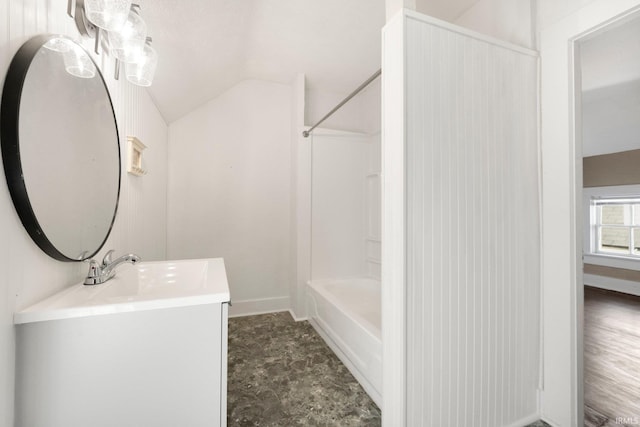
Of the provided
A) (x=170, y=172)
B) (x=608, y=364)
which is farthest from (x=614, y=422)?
(x=170, y=172)

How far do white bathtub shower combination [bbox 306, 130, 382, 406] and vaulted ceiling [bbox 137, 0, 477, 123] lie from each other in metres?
0.79

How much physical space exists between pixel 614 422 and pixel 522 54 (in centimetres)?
215

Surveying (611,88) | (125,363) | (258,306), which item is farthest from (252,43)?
(611,88)

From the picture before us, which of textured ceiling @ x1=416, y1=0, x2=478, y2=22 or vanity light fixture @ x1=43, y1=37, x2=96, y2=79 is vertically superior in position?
textured ceiling @ x1=416, y1=0, x2=478, y2=22

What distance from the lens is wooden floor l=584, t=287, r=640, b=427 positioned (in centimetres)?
154

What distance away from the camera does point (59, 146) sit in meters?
0.99

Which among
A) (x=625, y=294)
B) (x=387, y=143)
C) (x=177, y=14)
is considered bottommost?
(x=625, y=294)

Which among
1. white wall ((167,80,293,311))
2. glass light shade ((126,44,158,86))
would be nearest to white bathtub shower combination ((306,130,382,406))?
white wall ((167,80,293,311))

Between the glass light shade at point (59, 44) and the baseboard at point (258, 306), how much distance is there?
2601 mm

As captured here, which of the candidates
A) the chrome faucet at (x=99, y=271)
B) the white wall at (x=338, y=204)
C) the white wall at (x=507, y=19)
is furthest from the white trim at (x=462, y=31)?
the white wall at (x=338, y=204)

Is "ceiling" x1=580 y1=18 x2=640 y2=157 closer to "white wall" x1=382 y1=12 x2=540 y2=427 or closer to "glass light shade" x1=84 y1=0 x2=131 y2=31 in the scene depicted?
"white wall" x1=382 y1=12 x2=540 y2=427

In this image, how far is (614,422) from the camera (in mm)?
1479

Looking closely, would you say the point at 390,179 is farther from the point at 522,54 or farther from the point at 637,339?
the point at 637,339

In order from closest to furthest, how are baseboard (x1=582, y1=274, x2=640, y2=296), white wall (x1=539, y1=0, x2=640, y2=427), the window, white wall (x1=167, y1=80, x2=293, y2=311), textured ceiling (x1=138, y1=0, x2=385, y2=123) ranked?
1. white wall (x1=539, y1=0, x2=640, y2=427)
2. textured ceiling (x1=138, y1=0, x2=385, y2=123)
3. white wall (x1=167, y1=80, x2=293, y2=311)
4. baseboard (x1=582, y1=274, x2=640, y2=296)
5. the window
